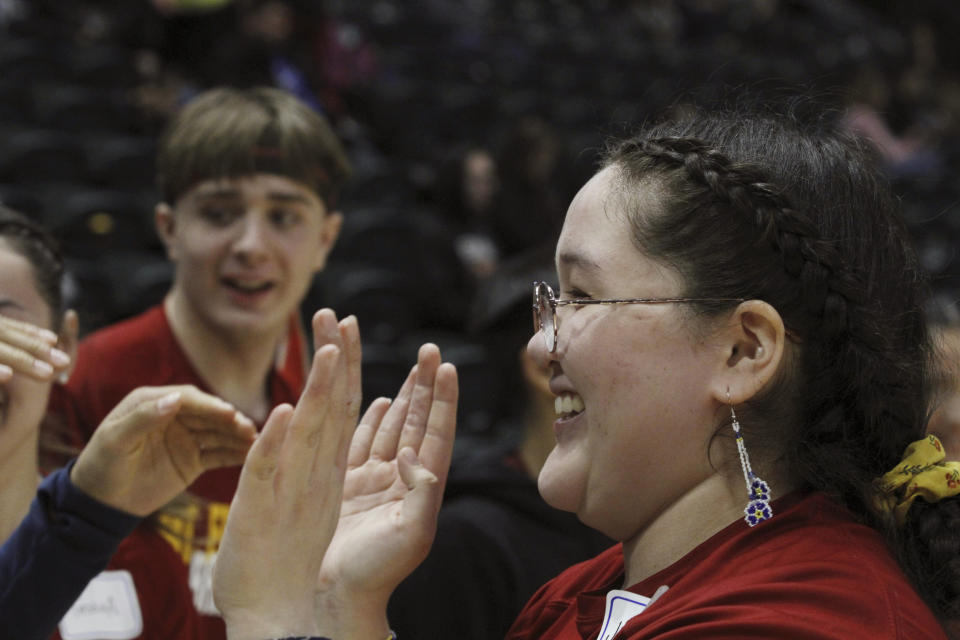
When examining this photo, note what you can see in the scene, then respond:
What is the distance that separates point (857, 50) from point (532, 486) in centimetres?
1164

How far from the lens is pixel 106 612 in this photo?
1880 mm

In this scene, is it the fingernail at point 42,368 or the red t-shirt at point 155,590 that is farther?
the red t-shirt at point 155,590

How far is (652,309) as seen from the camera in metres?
1.25

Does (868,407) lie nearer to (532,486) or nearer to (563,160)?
(532,486)

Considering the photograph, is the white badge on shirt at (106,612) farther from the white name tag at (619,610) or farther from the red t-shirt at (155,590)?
the white name tag at (619,610)

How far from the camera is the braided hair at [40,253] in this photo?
6.16 ft

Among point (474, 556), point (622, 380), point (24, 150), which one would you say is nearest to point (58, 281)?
point (474, 556)

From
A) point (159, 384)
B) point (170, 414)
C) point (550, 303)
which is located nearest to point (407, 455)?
point (550, 303)

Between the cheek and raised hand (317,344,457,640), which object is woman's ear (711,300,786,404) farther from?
the cheek

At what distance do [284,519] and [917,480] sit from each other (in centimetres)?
78

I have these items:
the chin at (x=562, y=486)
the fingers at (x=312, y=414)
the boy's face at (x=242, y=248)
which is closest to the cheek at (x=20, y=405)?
the fingers at (x=312, y=414)

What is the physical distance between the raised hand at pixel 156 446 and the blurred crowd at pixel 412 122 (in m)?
0.75

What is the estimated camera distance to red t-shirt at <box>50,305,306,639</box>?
200 centimetres

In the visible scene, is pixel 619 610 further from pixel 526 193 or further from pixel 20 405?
pixel 526 193
